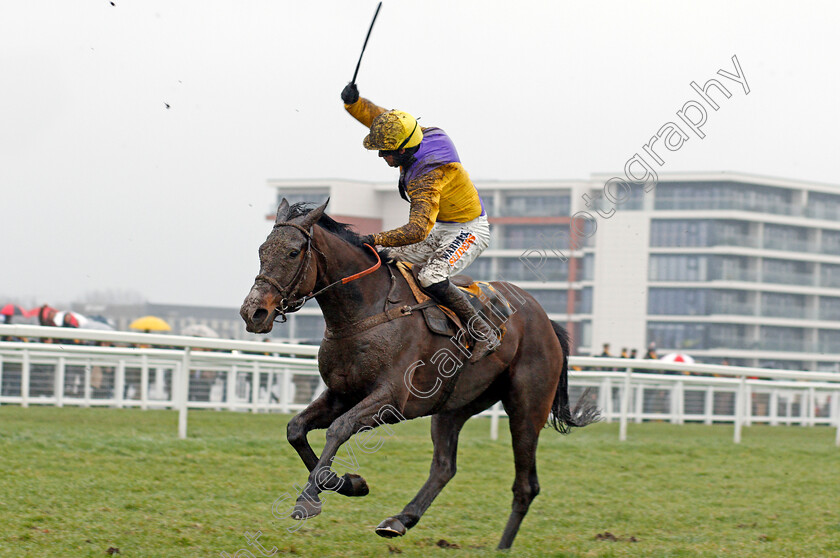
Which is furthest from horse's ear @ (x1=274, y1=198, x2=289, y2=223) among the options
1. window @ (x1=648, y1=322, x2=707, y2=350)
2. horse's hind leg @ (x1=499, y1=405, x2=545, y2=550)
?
window @ (x1=648, y1=322, x2=707, y2=350)

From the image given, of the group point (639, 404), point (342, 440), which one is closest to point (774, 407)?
point (639, 404)

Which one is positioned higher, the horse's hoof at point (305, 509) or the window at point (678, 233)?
the window at point (678, 233)

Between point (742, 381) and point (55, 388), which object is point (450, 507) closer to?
point (55, 388)

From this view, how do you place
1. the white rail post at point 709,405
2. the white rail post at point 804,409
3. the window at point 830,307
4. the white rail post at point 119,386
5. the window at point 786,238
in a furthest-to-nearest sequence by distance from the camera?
the window at point 786,238 < the window at point 830,307 < the white rail post at point 804,409 < the white rail post at point 709,405 < the white rail post at point 119,386

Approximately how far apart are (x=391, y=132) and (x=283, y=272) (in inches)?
38.4

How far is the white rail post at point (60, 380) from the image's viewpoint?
A: 9.61m

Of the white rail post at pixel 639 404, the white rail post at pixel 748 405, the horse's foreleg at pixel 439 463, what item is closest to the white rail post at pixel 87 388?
the horse's foreleg at pixel 439 463

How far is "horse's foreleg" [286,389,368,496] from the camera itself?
443cm

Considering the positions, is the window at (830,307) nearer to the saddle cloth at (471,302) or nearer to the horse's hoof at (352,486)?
the saddle cloth at (471,302)

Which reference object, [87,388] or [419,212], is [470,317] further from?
[87,388]

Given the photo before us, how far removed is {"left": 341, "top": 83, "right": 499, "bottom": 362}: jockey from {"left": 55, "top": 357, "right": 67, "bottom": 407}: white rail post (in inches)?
228

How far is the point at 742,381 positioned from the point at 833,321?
50.3m

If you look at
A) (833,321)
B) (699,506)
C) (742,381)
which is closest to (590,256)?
(833,321)

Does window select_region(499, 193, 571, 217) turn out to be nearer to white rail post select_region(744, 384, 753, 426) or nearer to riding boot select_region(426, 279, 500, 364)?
white rail post select_region(744, 384, 753, 426)
